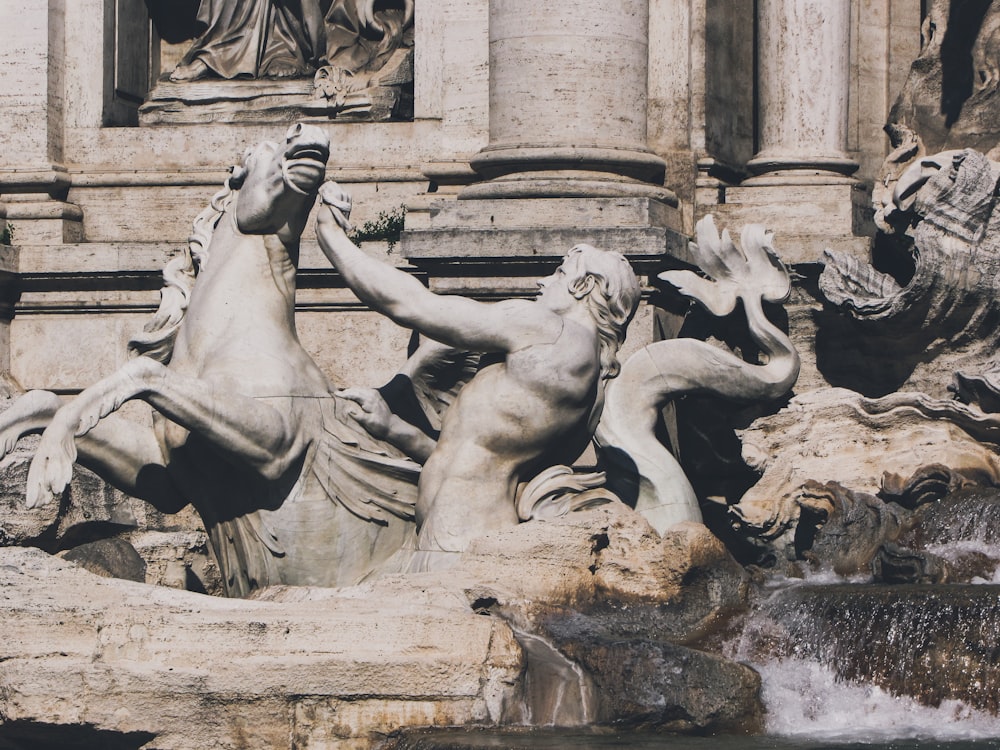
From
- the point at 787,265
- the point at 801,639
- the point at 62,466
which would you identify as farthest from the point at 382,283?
the point at 787,265

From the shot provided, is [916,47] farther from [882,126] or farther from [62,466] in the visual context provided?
[62,466]

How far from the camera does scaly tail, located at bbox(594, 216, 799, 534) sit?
42.9 feet

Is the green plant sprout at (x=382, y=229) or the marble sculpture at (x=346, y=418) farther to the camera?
the green plant sprout at (x=382, y=229)

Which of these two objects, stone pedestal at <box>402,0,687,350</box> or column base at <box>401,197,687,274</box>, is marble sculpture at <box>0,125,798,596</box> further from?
stone pedestal at <box>402,0,687,350</box>

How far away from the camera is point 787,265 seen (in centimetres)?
1559

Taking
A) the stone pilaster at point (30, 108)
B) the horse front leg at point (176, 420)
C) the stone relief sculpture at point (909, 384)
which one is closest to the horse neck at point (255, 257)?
the horse front leg at point (176, 420)

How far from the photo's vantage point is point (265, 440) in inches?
491

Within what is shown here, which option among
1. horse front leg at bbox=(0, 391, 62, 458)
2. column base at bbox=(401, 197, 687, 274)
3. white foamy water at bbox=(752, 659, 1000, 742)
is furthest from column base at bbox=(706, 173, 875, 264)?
horse front leg at bbox=(0, 391, 62, 458)

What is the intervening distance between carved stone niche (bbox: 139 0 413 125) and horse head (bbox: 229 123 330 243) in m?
4.05

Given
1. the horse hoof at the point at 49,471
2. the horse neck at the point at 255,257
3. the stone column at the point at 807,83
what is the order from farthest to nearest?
the stone column at the point at 807,83 → the horse neck at the point at 255,257 → the horse hoof at the point at 49,471

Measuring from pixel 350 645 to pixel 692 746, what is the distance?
1370 millimetres

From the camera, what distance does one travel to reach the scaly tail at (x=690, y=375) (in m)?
13.1

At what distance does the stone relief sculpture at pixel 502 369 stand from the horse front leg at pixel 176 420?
2.42 feet

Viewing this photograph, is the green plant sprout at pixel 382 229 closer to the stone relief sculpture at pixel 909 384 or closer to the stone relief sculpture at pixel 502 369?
the stone relief sculpture at pixel 909 384
